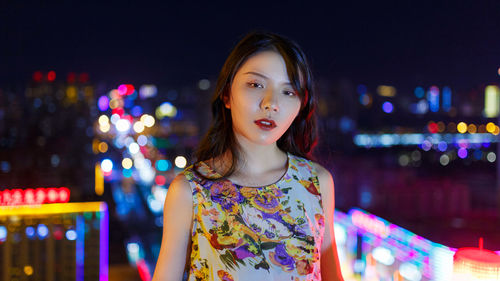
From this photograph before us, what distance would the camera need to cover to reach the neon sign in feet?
33.6

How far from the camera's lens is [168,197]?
97cm

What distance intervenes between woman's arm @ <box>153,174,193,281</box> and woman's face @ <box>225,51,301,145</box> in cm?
21

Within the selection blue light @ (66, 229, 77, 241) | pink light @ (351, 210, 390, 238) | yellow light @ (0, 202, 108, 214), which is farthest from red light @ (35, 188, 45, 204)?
pink light @ (351, 210, 390, 238)

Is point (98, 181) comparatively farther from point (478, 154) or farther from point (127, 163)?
point (478, 154)

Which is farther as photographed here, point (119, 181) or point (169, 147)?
point (119, 181)

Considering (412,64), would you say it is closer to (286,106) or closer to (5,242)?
(286,106)

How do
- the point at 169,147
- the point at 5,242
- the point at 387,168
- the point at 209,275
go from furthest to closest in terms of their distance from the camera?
1. the point at 169,147
2. the point at 387,168
3. the point at 5,242
4. the point at 209,275

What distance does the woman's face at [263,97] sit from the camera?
3.26ft

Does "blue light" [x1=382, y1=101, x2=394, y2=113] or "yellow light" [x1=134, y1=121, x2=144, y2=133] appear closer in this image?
"blue light" [x1=382, y1=101, x2=394, y2=113]

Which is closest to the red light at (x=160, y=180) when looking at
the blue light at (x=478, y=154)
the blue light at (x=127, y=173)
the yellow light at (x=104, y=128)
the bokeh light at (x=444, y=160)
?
the yellow light at (x=104, y=128)

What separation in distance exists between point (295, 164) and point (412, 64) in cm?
343

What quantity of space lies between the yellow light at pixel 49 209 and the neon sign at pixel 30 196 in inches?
28.6

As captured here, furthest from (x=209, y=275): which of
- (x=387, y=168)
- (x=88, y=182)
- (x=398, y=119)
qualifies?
(x=88, y=182)

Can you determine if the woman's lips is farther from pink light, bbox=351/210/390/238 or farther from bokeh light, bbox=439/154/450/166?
bokeh light, bbox=439/154/450/166
